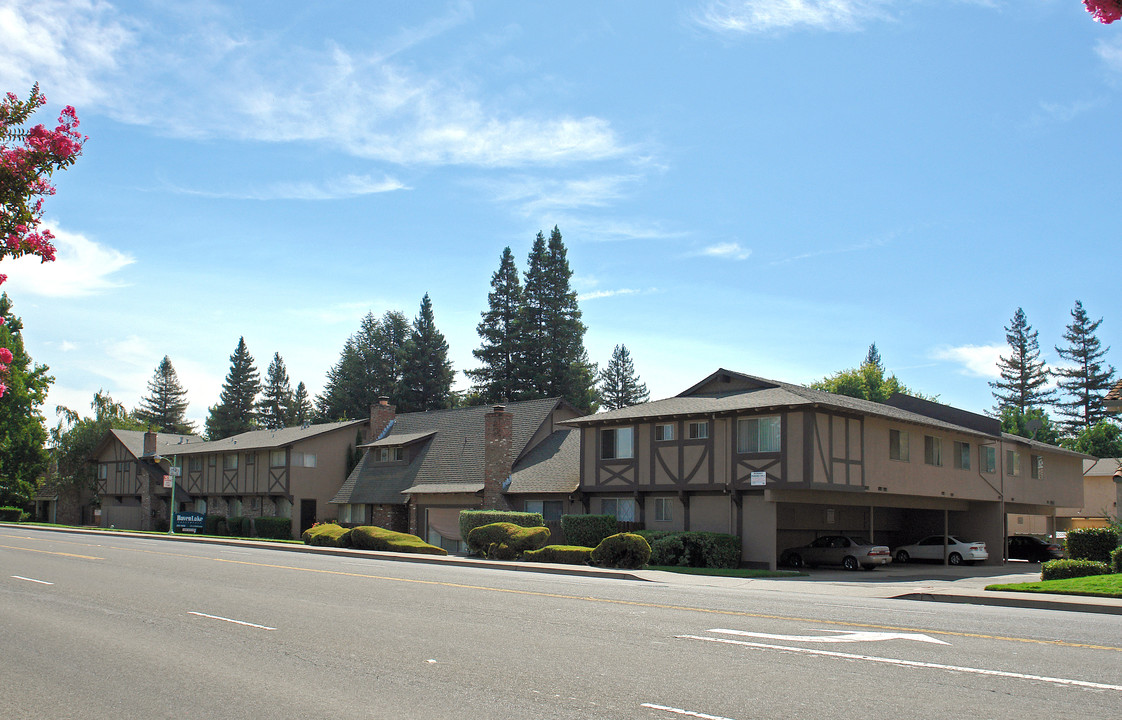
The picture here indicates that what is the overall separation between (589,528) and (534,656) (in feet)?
76.9

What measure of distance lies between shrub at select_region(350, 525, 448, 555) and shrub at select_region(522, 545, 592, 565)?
4873 millimetres

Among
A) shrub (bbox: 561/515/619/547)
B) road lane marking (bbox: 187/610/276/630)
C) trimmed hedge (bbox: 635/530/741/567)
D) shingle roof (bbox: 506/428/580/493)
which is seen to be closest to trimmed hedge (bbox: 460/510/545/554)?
shrub (bbox: 561/515/619/547)

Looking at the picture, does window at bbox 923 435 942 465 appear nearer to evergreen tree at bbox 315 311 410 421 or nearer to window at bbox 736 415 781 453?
window at bbox 736 415 781 453

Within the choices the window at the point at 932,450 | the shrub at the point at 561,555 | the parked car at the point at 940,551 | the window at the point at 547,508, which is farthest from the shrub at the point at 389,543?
the parked car at the point at 940,551

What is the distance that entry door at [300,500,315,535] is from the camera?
5347 cm

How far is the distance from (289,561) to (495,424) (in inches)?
535

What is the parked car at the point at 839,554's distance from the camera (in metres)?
33.8

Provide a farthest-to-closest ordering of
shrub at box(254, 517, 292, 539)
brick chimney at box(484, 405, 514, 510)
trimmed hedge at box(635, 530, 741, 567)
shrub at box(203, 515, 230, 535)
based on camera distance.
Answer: shrub at box(203, 515, 230, 535) → shrub at box(254, 517, 292, 539) → brick chimney at box(484, 405, 514, 510) → trimmed hedge at box(635, 530, 741, 567)

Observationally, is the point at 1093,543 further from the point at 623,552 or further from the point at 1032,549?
the point at 1032,549

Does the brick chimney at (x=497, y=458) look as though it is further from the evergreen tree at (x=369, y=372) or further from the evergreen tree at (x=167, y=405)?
the evergreen tree at (x=167, y=405)

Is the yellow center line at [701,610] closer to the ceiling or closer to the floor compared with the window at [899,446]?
closer to the floor

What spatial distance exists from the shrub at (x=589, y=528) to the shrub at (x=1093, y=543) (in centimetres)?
1414

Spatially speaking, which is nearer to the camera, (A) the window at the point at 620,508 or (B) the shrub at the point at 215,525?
(A) the window at the point at 620,508

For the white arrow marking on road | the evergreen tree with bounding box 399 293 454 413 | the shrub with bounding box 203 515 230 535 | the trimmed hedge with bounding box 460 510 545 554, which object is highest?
the evergreen tree with bounding box 399 293 454 413
